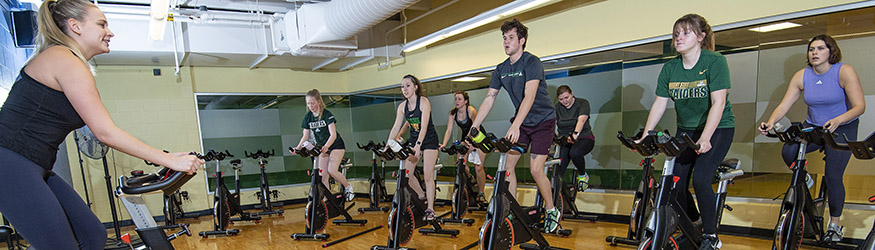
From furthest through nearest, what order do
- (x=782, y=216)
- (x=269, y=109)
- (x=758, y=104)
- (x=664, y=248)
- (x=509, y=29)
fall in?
1. (x=269, y=109)
2. (x=758, y=104)
3. (x=509, y=29)
4. (x=782, y=216)
5. (x=664, y=248)

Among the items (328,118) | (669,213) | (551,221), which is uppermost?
(328,118)

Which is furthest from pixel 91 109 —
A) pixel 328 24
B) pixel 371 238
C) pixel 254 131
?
pixel 254 131

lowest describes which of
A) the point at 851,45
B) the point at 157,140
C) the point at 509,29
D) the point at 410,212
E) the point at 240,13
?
the point at 410,212

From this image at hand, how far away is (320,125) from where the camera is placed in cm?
467

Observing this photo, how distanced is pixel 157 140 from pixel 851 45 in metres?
7.55

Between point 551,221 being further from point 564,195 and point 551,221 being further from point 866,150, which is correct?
point 866,150

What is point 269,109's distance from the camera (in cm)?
657

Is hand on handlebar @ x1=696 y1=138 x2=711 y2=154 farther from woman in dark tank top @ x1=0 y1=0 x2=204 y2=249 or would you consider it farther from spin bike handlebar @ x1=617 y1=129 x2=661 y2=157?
woman in dark tank top @ x1=0 y1=0 x2=204 y2=249

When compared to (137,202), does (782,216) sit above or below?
below

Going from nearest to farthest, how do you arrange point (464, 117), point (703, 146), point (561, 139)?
1. point (703, 146)
2. point (561, 139)
3. point (464, 117)

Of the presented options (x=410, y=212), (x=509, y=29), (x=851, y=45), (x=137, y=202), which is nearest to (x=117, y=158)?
(x=410, y=212)

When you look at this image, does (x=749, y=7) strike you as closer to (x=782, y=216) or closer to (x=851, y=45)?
(x=851, y=45)

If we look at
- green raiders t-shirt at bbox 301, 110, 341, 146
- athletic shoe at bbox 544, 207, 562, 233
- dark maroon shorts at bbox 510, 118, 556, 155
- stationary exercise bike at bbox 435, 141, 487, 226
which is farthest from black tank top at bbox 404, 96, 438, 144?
athletic shoe at bbox 544, 207, 562, 233

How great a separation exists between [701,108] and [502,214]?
1291 millimetres
